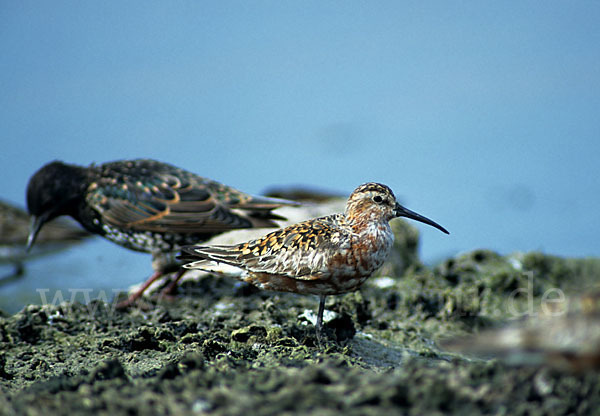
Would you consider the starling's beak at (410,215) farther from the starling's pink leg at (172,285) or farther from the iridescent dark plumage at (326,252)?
the starling's pink leg at (172,285)

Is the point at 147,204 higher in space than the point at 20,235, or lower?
higher

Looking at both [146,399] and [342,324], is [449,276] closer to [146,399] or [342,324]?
[342,324]

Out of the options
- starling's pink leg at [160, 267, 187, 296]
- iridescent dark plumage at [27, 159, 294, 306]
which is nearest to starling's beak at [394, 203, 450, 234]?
iridescent dark plumage at [27, 159, 294, 306]

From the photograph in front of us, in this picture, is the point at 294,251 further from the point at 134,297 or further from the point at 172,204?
the point at 134,297

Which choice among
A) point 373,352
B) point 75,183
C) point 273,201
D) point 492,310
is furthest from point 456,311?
point 75,183

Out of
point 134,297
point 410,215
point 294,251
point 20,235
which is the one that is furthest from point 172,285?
point 20,235

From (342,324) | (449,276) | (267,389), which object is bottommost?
(267,389)

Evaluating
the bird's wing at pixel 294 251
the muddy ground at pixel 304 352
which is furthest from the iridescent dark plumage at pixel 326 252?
the muddy ground at pixel 304 352
